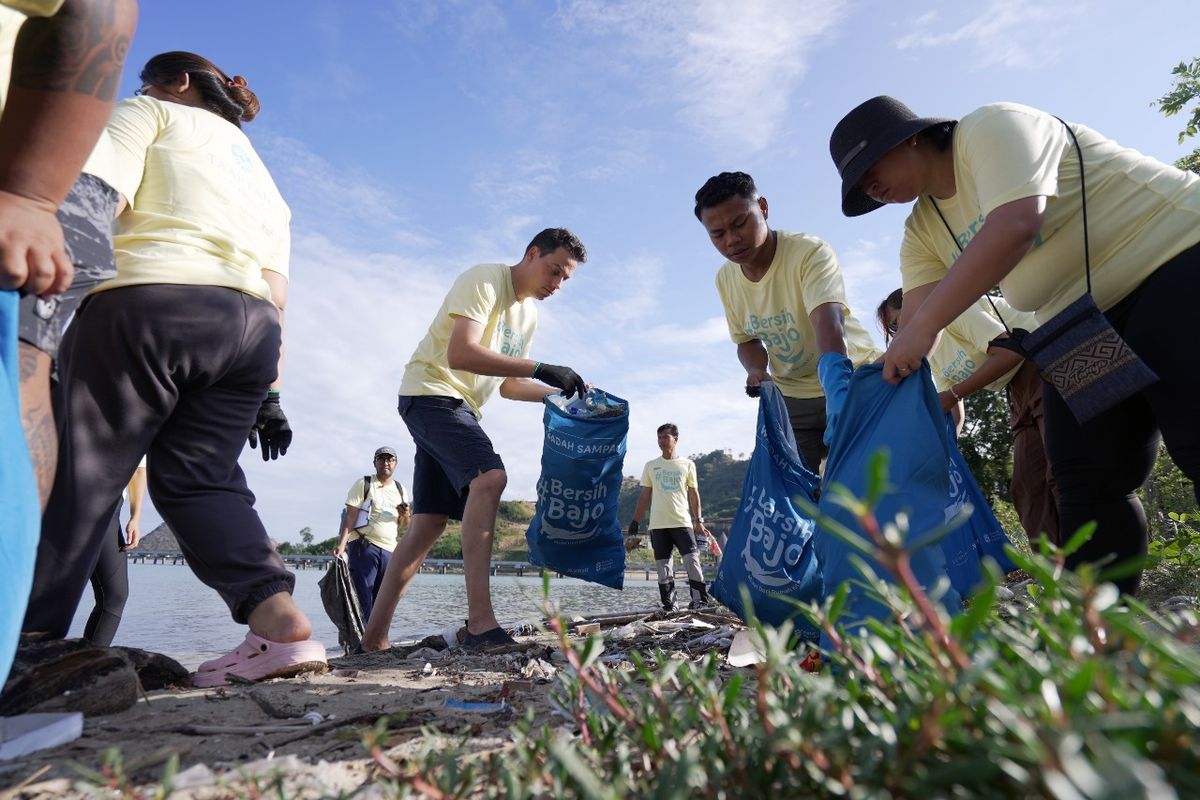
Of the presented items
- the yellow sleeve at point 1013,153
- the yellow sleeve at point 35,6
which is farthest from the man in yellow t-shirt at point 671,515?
the yellow sleeve at point 35,6

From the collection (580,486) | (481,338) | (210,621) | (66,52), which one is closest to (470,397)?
(481,338)

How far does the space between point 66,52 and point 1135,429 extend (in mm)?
2782

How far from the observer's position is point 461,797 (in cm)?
72

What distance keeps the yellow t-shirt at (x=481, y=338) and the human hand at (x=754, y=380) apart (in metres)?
1.23

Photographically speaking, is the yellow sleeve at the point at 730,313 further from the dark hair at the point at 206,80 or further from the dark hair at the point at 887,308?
the dark hair at the point at 206,80

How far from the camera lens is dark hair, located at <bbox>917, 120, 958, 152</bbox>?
227cm

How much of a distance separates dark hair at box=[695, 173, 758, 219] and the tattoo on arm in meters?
2.55

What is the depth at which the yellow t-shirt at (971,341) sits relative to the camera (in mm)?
3824

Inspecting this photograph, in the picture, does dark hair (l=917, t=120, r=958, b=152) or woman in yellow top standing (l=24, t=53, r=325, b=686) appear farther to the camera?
dark hair (l=917, t=120, r=958, b=152)

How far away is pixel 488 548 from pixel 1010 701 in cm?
312

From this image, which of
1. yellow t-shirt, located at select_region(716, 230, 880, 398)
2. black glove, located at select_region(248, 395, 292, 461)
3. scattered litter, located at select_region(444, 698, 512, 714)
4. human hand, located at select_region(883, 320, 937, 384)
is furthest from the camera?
yellow t-shirt, located at select_region(716, 230, 880, 398)

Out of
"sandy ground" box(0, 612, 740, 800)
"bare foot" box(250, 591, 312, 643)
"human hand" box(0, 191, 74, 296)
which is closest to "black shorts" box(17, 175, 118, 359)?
"human hand" box(0, 191, 74, 296)

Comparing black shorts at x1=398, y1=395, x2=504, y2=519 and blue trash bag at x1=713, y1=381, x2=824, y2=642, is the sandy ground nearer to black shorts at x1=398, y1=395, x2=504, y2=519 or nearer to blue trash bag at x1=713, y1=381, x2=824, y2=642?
blue trash bag at x1=713, y1=381, x2=824, y2=642

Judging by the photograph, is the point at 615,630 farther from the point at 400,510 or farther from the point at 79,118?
the point at 400,510
